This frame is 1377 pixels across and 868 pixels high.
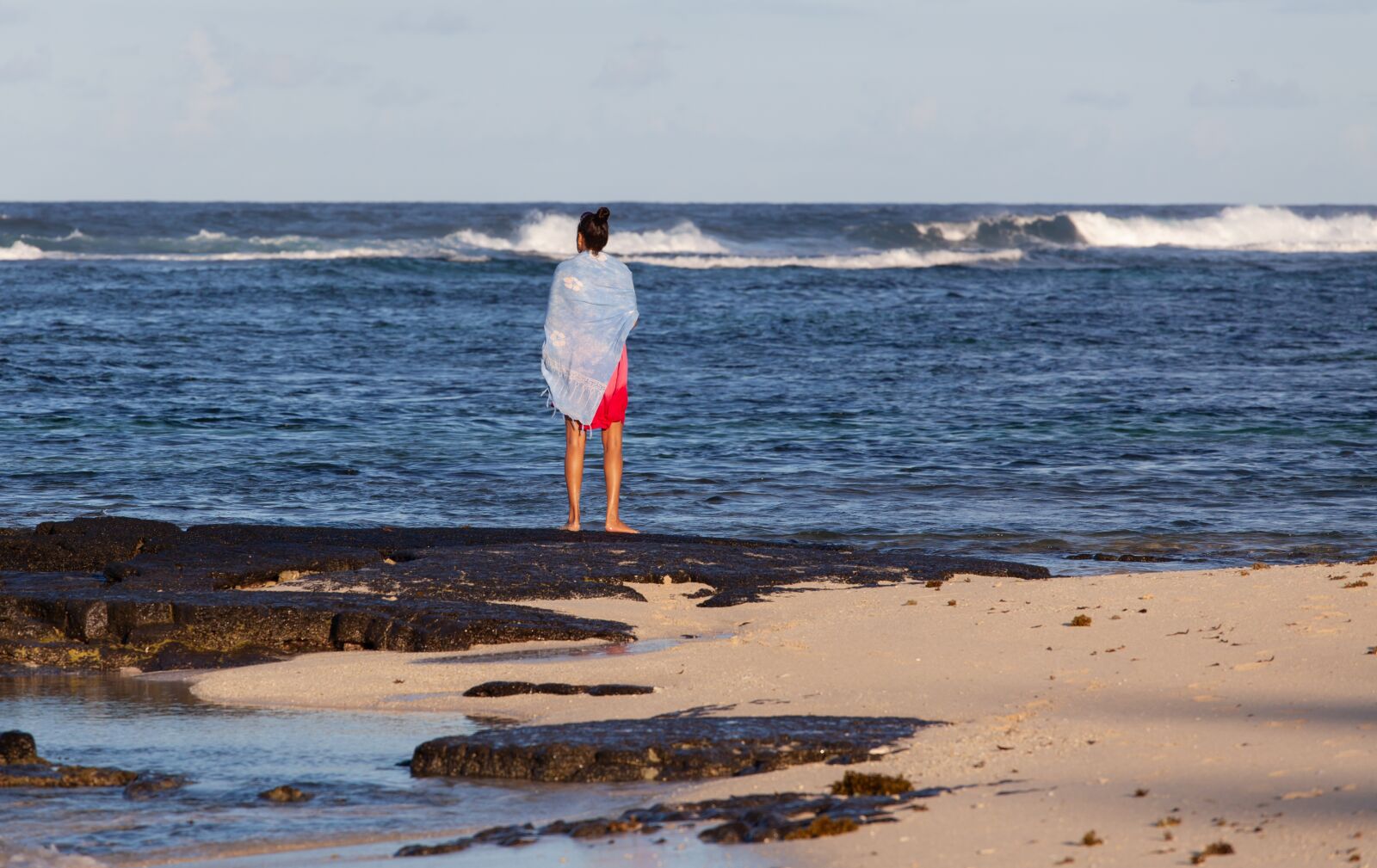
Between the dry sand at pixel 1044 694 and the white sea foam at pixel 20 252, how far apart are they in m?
39.0

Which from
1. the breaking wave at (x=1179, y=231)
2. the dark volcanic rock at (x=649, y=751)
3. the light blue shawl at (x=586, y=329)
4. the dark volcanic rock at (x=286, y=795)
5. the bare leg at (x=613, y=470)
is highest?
the breaking wave at (x=1179, y=231)

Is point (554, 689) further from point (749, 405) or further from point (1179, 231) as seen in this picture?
point (1179, 231)

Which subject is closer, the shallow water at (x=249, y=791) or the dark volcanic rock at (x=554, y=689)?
the shallow water at (x=249, y=791)

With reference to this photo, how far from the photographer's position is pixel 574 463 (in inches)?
337

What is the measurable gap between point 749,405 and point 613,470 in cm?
792

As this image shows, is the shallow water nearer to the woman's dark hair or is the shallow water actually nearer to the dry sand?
the dry sand

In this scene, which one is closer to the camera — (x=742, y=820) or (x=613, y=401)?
(x=742, y=820)

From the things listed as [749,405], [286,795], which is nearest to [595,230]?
[286,795]

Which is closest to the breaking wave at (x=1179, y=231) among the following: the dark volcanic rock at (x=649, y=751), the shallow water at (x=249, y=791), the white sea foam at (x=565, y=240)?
the white sea foam at (x=565, y=240)

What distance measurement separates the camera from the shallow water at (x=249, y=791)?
12.8 ft

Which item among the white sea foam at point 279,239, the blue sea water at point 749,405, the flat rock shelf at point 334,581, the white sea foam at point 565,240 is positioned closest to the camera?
the flat rock shelf at point 334,581

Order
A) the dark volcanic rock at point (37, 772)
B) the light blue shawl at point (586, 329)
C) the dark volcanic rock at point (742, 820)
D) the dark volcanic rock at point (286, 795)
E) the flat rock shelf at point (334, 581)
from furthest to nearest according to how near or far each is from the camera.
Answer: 1. the light blue shawl at point (586, 329)
2. the flat rock shelf at point (334, 581)
3. the dark volcanic rock at point (37, 772)
4. the dark volcanic rock at point (286, 795)
5. the dark volcanic rock at point (742, 820)

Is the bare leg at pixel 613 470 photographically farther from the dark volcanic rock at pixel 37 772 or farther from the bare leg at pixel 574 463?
the dark volcanic rock at pixel 37 772

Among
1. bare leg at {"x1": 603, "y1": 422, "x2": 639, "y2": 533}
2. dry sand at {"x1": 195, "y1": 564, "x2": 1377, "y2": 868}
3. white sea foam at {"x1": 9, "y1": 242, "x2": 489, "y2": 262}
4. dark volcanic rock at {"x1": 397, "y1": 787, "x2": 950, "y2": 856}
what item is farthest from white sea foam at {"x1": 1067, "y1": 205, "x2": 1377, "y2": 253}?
dark volcanic rock at {"x1": 397, "y1": 787, "x2": 950, "y2": 856}
